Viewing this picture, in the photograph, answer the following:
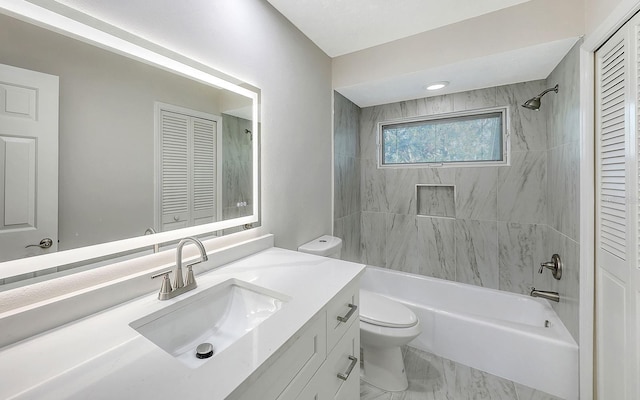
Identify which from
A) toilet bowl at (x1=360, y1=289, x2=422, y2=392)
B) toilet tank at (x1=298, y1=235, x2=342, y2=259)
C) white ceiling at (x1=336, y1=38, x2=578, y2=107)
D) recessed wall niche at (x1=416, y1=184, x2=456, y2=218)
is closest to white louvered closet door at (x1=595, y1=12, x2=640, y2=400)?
white ceiling at (x1=336, y1=38, x2=578, y2=107)

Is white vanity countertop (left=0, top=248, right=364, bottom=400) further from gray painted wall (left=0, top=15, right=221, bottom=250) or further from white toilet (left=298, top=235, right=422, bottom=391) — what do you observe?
white toilet (left=298, top=235, right=422, bottom=391)

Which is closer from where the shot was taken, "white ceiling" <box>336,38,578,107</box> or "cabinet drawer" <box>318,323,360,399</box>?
"cabinet drawer" <box>318,323,360,399</box>

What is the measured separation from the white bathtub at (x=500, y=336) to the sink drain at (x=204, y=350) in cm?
158

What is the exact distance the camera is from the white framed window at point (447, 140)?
2205 millimetres

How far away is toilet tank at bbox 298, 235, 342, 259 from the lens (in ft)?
5.67

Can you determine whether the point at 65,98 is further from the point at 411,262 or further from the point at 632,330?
the point at 411,262

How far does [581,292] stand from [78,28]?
2555 millimetres

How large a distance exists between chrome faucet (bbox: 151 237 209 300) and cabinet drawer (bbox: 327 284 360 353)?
50 centimetres

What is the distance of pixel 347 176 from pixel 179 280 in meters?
1.83

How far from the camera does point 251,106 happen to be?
1.41 m

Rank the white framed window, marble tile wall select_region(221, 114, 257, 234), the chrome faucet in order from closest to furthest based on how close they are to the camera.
→ 1. the chrome faucet
2. marble tile wall select_region(221, 114, 257, 234)
3. the white framed window

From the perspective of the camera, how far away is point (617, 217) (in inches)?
45.4

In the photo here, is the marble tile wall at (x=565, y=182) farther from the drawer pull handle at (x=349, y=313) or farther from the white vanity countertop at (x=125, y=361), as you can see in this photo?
the white vanity countertop at (x=125, y=361)

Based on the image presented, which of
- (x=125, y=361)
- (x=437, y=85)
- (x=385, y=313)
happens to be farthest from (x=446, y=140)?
(x=125, y=361)
